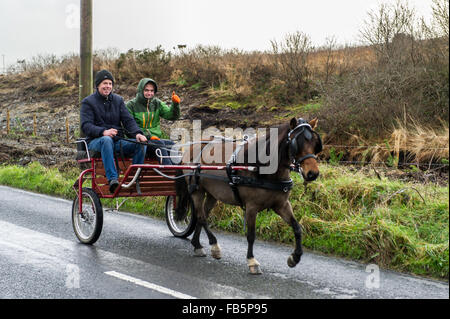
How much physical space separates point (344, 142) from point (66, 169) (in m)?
7.89

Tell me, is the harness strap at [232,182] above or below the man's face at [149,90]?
below

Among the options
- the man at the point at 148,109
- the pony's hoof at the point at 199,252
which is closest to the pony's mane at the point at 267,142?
the pony's hoof at the point at 199,252

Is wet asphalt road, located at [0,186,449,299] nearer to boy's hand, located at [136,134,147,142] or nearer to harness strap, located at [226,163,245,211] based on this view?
harness strap, located at [226,163,245,211]

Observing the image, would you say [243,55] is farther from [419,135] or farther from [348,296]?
[348,296]

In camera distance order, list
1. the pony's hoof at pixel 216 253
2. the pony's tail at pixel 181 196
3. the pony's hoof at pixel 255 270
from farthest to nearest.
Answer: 1. the pony's tail at pixel 181 196
2. the pony's hoof at pixel 216 253
3. the pony's hoof at pixel 255 270

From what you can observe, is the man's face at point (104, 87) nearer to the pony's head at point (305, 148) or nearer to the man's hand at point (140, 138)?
the man's hand at point (140, 138)

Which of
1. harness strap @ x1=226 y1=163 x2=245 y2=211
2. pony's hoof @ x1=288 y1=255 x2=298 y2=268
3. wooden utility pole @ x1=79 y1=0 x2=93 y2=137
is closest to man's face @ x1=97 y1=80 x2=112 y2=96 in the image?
harness strap @ x1=226 y1=163 x2=245 y2=211

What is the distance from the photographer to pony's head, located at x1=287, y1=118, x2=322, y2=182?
5.34 m

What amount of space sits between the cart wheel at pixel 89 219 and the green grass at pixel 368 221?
7.21 ft

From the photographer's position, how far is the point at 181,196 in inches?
295

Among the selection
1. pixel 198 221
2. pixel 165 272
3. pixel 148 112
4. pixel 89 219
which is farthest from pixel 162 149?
pixel 165 272

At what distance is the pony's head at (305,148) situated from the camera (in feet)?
17.5

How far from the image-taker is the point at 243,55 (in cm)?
2156
